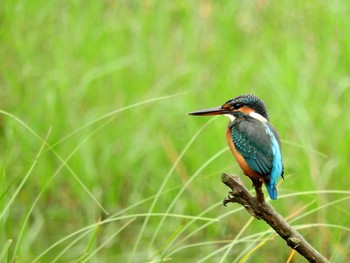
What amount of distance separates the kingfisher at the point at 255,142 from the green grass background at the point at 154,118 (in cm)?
189

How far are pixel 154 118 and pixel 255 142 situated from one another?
2695 millimetres

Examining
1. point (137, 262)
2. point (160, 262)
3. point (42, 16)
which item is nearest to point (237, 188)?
point (160, 262)

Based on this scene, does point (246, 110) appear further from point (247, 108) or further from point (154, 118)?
point (154, 118)

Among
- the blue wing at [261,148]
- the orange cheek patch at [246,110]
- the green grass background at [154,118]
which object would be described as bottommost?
the green grass background at [154,118]

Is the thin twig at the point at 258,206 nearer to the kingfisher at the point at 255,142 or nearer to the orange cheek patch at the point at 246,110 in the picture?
the kingfisher at the point at 255,142

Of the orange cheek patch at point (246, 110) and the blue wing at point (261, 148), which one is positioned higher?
the orange cheek patch at point (246, 110)

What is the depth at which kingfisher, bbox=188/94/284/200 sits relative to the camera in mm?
2162

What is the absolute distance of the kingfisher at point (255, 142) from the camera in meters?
2.16

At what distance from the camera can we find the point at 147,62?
522 cm

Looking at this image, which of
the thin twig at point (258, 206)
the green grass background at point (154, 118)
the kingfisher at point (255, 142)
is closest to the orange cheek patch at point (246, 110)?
the kingfisher at point (255, 142)

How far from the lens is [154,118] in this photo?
4.88m

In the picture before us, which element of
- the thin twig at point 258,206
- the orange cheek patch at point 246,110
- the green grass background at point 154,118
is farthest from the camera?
the green grass background at point 154,118

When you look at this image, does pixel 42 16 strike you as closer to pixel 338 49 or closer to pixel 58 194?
pixel 58 194

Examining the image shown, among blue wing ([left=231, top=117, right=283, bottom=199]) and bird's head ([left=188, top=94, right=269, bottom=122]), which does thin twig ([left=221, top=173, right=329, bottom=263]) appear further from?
bird's head ([left=188, top=94, right=269, bottom=122])
